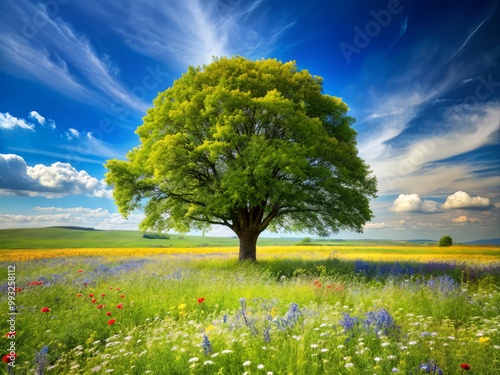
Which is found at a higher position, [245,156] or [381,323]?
[245,156]

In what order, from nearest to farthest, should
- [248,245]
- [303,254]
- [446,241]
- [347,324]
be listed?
[347,324]
[248,245]
[303,254]
[446,241]

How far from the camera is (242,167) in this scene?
53.2 ft

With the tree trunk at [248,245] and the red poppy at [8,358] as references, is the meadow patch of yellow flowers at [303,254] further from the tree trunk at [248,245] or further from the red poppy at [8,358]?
the red poppy at [8,358]

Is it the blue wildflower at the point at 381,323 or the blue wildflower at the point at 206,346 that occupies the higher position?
the blue wildflower at the point at 381,323

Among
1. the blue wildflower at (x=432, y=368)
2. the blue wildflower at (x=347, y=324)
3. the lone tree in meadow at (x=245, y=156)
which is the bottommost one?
the blue wildflower at (x=432, y=368)

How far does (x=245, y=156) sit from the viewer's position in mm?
16016

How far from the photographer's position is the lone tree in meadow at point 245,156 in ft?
52.0

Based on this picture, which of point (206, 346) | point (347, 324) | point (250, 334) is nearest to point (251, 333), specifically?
point (250, 334)

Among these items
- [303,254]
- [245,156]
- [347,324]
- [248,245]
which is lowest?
[303,254]

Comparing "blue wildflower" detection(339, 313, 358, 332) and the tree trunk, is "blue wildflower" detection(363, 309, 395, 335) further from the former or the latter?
the tree trunk

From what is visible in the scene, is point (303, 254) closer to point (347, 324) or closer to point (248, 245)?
point (248, 245)

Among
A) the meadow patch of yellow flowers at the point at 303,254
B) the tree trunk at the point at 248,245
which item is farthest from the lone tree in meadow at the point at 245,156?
the meadow patch of yellow flowers at the point at 303,254

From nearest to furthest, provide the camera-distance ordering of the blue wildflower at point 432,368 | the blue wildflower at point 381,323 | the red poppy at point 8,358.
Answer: the blue wildflower at point 432,368 < the red poppy at point 8,358 < the blue wildflower at point 381,323

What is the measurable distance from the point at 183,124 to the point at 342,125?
33.1 feet
